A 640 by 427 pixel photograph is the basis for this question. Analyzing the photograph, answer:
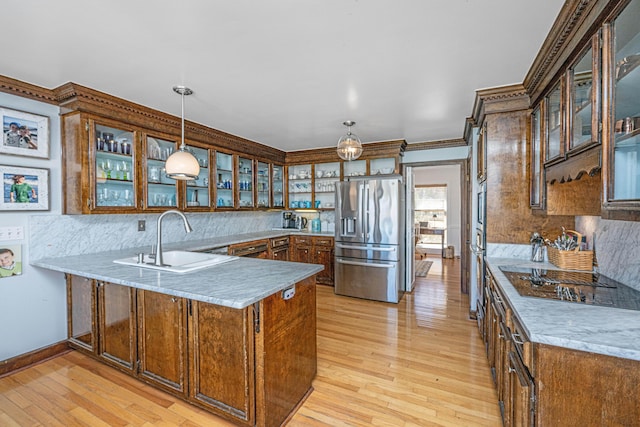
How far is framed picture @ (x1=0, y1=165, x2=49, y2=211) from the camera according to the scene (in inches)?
92.2

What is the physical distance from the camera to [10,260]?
2393mm

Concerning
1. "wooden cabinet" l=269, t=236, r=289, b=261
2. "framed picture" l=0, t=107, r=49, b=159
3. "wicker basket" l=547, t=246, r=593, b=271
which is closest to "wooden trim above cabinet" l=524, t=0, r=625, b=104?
"wicker basket" l=547, t=246, r=593, b=271

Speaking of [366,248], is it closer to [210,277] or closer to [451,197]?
[210,277]

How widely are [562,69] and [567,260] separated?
4.39 feet

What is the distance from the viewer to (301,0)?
1.45 meters

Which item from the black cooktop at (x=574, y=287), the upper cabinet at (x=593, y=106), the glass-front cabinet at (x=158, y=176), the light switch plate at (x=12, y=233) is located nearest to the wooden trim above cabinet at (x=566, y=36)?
the upper cabinet at (x=593, y=106)

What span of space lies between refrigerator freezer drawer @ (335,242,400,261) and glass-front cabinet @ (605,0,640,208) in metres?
3.00

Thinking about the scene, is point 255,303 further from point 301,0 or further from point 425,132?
point 425,132

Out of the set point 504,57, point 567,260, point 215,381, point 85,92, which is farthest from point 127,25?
point 567,260

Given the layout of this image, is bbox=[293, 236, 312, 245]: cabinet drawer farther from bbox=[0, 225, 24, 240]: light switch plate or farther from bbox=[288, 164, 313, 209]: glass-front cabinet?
bbox=[0, 225, 24, 240]: light switch plate

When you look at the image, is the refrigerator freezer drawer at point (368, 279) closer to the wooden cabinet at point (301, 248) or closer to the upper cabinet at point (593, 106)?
the wooden cabinet at point (301, 248)

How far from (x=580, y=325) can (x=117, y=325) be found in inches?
112

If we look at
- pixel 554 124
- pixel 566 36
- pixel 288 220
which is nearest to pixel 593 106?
pixel 566 36

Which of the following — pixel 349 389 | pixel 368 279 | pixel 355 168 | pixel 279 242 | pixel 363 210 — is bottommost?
pixel 349 389
